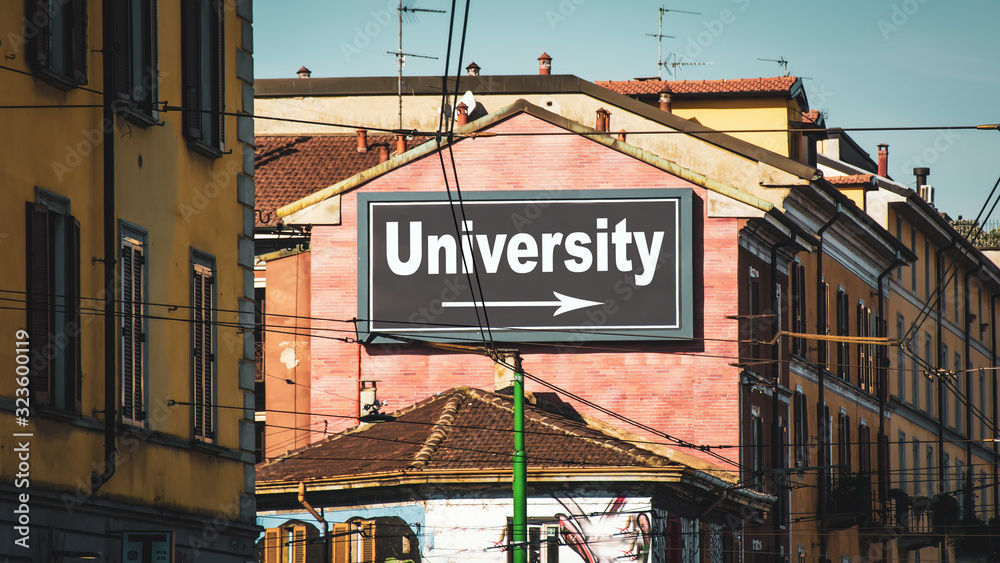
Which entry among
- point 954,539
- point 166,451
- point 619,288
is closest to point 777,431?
point 619,288

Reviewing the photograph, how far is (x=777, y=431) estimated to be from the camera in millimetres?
42156

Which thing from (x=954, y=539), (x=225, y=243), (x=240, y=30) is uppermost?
(x=240, y=30)

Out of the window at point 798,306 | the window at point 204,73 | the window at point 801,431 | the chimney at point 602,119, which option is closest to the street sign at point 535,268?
the chimney at point 602,119

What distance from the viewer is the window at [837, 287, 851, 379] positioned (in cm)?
4962

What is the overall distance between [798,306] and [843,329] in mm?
5380

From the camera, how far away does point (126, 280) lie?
1842 cm

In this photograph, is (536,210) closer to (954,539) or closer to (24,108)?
(24,108)

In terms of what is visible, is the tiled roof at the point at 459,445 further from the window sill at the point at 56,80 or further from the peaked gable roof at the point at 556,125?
→ the window sill at the point at 56,80

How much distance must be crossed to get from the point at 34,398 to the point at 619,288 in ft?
73.5

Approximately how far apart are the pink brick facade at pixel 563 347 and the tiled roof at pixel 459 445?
163 centimetres

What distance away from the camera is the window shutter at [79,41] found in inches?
679

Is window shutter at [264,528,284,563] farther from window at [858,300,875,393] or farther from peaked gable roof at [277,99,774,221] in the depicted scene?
window at [858,300,875,393]

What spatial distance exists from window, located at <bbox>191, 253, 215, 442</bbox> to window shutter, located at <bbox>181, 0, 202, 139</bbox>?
1449 mm

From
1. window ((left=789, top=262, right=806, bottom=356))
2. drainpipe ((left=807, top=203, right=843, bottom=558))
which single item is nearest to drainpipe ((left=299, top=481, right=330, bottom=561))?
window ((left=789, top=262, right=806, bottom=356))
